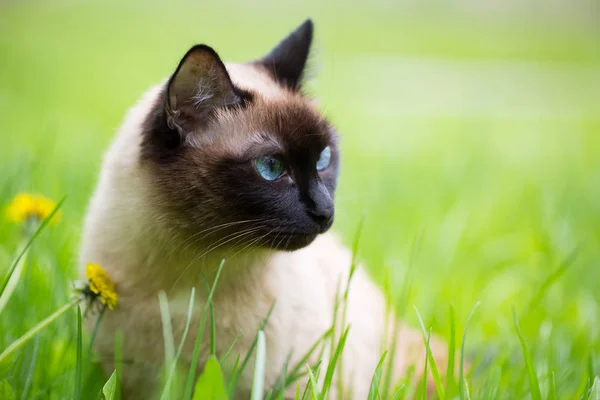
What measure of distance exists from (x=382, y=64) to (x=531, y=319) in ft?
21.1

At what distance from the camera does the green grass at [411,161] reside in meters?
1.84

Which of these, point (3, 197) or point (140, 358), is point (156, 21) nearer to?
point (3, 197)

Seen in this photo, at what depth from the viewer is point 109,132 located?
466cm

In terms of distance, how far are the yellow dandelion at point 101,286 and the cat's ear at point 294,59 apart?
0.77 metres

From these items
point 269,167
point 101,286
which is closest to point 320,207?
point 269,167

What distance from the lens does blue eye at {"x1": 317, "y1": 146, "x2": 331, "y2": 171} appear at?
169cm

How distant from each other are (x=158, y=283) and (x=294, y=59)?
77 cm

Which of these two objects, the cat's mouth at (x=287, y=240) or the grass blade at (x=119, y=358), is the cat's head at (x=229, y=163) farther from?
the grass blade at (x=119, y=358)

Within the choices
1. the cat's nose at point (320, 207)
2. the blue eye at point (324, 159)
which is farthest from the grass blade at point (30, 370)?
the blue eye at point (324, 159)

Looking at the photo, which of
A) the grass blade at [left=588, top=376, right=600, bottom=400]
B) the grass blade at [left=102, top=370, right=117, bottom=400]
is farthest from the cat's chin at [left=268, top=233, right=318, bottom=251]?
the grass blade at [left=588, top=376, right=600, bottom=400]

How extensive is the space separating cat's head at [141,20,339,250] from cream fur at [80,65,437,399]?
0.08 meters

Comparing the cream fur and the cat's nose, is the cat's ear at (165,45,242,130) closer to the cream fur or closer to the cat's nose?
the cream fur

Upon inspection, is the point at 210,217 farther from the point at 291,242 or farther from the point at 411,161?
the point at 411,161

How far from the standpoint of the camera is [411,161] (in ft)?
14.9
